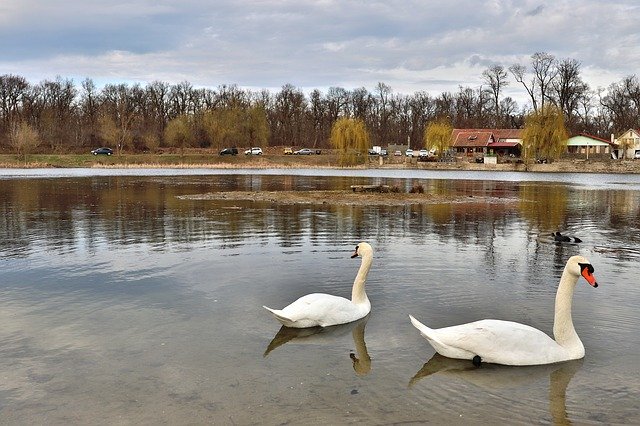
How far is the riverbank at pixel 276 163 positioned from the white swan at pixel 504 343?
68519 millimetres

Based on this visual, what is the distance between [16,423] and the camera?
5.93 meters

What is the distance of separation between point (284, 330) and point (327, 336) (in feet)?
2.21

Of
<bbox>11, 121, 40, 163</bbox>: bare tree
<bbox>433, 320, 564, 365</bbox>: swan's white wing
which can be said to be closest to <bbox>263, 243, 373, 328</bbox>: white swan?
<bbox>433, 320, 564, 365</bbox>: swan's white wing

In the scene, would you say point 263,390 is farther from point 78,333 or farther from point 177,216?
point 177,216

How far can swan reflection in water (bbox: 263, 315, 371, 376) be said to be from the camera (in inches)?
309

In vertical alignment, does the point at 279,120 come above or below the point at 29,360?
above

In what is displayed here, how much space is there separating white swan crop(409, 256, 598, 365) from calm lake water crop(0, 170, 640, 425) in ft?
0.60

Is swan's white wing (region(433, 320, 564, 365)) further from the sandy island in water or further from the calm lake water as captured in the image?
the sandy island in water

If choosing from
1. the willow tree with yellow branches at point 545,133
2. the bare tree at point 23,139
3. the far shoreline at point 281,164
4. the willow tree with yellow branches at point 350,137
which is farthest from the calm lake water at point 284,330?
the bare tree at point 23,139

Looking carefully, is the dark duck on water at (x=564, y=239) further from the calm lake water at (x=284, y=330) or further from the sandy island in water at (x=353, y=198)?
the sandy island in water at (x=353, y=198)

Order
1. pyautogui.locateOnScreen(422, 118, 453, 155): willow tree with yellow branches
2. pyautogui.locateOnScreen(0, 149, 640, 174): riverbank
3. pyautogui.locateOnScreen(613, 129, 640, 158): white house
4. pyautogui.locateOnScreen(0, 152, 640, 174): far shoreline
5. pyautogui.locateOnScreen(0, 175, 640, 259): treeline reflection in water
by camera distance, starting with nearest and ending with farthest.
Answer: pyautogui.locateOnScreen(0, 175, 640, 259): treeline reflection in water → pyautogui.locateOnScreen(0, 152, 640, 174): far shoreline → pyautogui.locateOnScreen(0, 149, 640, 174): riverbank → pyautogui.locateOnScreen(422, 118, 453, 155): willow tree with yellow branches → pyautogui.locateOnScreen(613, 129, 640, 158): white house

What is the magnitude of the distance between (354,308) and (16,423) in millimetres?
4828

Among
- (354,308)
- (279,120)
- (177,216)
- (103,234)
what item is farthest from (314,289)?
(279,120)

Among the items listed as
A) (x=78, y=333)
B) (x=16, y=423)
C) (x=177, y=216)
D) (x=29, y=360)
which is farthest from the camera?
(x=177, y=216)
